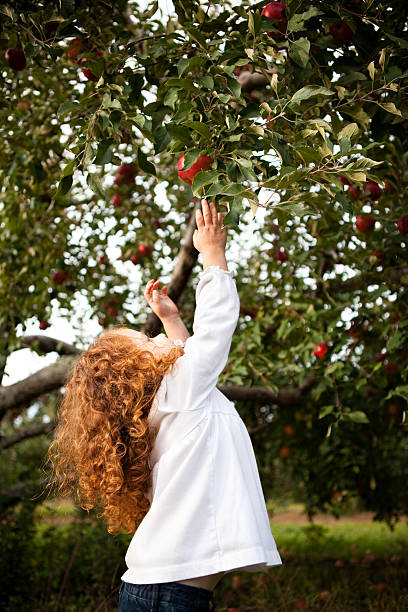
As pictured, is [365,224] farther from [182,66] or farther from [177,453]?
[177,453]

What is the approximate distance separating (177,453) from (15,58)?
1.84 m

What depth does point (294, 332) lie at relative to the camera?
10.6ft

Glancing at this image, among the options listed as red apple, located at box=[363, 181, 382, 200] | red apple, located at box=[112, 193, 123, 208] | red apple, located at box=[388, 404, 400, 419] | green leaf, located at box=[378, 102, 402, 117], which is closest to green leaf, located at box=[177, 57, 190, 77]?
green leaf, located at box=[378, 102, 402, 117]

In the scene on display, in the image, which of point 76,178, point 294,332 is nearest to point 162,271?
point 76,178

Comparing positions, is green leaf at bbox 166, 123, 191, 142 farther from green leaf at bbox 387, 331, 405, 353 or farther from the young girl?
green leaf at bbox 387, 331, 405, 353

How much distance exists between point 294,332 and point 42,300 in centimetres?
140

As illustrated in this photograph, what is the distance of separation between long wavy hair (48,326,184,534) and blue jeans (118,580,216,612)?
24cm

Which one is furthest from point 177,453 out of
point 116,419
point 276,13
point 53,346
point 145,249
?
point 53,346

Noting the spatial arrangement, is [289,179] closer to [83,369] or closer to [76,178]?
[83,369]

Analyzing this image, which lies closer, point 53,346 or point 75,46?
point 75,46

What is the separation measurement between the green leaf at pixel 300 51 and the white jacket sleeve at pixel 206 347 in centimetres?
66

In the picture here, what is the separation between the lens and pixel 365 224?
2955mm

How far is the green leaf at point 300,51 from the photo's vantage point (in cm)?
164

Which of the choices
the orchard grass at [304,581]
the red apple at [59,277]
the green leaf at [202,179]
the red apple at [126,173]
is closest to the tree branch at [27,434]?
the orchard grass at [304,581]
